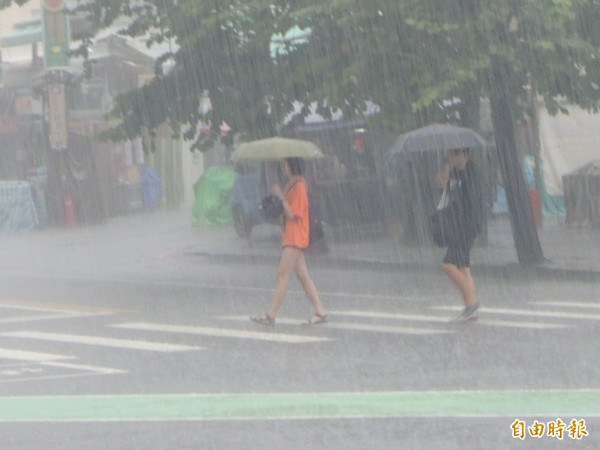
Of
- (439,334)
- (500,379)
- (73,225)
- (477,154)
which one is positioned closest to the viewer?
(500,379)

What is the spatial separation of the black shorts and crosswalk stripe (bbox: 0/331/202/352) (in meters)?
2.87

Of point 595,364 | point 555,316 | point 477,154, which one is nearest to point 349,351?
point 595,364

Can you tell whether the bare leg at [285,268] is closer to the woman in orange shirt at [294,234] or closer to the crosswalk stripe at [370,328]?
the woman in orange shirt at [294,234]

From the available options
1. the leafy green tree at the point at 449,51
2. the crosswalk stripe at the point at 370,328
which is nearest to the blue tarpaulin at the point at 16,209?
the leafy green tree at the point at 449,51

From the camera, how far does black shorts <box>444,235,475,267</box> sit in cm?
1304

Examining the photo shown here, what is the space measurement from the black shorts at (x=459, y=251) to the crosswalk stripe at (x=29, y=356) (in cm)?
402

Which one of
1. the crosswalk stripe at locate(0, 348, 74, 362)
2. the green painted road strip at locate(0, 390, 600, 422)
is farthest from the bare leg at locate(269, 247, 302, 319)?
the green painted road strip at locate(0, 390, 600, 422)

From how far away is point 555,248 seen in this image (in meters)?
21.5

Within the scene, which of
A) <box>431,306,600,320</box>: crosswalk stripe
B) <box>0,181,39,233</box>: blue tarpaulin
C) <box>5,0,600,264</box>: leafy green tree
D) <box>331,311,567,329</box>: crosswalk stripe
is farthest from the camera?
<box>0,181,39,233</box>: blue tarpaulin

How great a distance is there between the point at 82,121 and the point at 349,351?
26093 mm

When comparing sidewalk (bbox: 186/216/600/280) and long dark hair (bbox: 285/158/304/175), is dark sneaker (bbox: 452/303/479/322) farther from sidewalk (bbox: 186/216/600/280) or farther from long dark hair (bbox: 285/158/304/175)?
sidewalk (bbox: 186/216/600/280)

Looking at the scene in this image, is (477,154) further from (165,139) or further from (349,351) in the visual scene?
(165,139)

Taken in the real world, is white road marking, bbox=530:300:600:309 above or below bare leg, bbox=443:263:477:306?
below

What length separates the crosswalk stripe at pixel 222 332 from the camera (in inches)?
491
